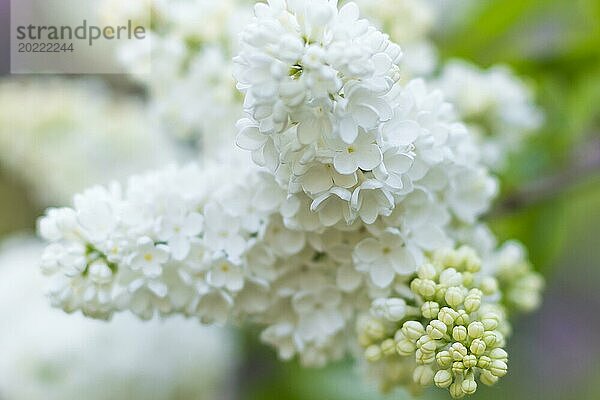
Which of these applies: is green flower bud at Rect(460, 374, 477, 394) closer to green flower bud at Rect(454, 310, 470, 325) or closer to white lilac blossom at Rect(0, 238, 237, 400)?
green flower bud at Rect(454, 310, 470, 325)

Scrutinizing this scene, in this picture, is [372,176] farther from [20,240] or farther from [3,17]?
[3,17]

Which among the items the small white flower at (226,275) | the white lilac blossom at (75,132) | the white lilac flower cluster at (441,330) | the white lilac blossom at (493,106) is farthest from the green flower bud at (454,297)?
the white lilac blossom at (75,132)

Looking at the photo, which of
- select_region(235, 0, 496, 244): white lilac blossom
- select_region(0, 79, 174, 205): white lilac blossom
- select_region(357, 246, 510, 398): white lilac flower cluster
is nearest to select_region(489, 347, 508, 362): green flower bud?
select_region(357, 246, 510, 398): white lilac flower cluster

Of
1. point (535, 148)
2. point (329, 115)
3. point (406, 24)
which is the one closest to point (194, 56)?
point (406, 24)

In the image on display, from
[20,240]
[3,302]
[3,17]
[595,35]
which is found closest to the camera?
[595,35]

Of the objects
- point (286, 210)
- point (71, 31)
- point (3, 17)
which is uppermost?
point (3, 17)

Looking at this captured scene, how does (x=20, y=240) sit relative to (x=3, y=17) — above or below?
below

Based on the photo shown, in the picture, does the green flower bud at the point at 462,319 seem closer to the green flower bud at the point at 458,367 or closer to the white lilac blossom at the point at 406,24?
the green flower bud at the point at 458,367

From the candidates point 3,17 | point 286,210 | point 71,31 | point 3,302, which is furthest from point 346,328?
point 3,17
